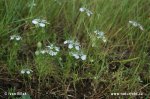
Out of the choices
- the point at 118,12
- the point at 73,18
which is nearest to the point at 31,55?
the point at 73,18

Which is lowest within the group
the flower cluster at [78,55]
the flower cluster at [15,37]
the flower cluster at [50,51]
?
the flower cluster at [78,55]

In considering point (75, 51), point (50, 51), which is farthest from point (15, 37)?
point (75, 51)

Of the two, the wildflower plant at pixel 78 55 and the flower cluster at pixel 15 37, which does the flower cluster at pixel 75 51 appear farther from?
the flower cluster at pixel 15 37

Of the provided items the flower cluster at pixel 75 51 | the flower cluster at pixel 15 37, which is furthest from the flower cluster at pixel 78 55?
the flower cluster at pixel 15 37

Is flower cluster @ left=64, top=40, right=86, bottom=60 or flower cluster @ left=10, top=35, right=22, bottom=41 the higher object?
flower cluster @ left=10, top=35, right=22, bottom=41

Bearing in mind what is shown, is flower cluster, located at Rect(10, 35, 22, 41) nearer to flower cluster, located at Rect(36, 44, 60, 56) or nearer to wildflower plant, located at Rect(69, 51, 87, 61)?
flower cluster, located at Rect(36, 44, 60, 56)

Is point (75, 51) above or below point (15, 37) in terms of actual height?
below

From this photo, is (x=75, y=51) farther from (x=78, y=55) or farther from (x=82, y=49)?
(x=82, y=49)

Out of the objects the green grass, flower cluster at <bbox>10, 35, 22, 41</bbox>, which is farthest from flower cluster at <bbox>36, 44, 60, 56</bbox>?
flower cluster at <bbox>10, 35, 22, 41</bbox>
